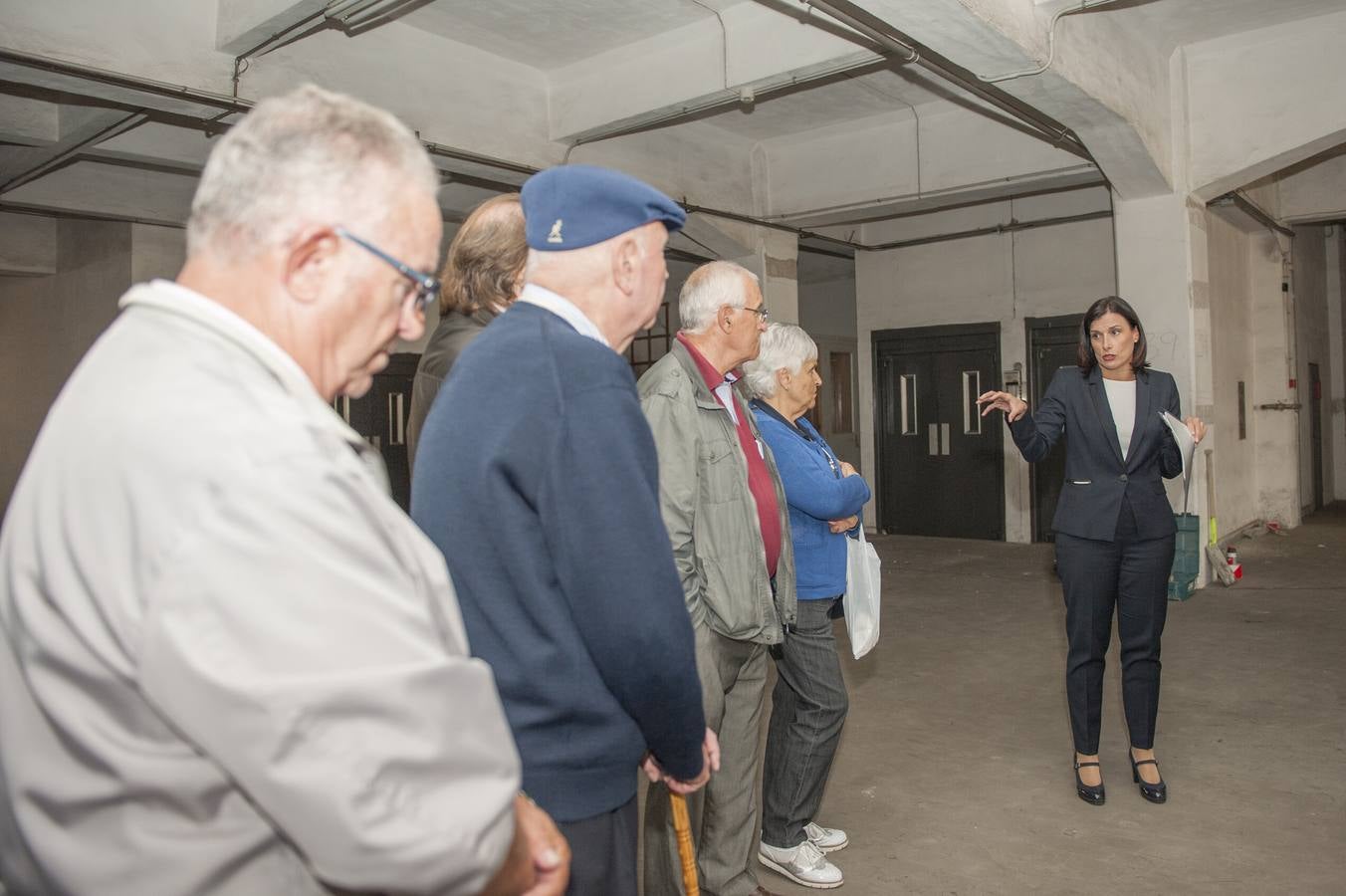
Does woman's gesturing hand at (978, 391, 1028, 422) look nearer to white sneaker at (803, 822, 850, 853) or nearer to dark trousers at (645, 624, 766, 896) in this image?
dark trousers at (645, 624, 766, 896)

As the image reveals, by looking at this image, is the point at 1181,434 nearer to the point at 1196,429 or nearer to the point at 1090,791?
the point at 1196,429

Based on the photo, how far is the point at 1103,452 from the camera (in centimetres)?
331

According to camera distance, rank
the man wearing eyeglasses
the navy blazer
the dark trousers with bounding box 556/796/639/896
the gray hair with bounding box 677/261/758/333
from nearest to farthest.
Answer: the man wearing eyeglasses, the dark trousers with bounding box 556/796/639/896, the gray hair with bounding box 677/261/758/333, the navy blazer

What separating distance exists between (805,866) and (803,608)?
749mm

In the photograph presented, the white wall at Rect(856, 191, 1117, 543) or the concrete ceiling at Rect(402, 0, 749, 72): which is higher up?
the concrete ceiling at Rect(402, 0, 749, 72)

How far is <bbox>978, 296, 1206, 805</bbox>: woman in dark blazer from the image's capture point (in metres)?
3.24

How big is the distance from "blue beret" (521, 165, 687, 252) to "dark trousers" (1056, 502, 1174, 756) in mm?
2380

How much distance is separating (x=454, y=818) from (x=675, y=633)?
1.68ft

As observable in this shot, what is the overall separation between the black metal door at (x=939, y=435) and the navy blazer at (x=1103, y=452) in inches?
261

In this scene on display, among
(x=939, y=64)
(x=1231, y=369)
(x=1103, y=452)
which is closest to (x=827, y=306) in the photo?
(x=1231, y=369)

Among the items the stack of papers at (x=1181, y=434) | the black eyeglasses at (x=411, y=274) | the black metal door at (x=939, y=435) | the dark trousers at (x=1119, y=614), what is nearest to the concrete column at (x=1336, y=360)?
the black metal door at (x=939, y=435)

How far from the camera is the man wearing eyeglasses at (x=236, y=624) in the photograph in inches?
29.7

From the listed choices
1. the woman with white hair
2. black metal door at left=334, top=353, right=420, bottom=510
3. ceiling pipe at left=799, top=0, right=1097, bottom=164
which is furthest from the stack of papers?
black metal door at left=334, top=353, right=420, bottom=510

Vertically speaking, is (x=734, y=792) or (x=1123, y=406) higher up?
(x=1123, y=406)
